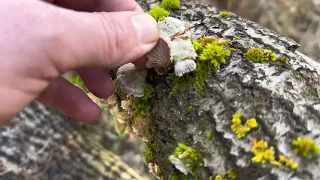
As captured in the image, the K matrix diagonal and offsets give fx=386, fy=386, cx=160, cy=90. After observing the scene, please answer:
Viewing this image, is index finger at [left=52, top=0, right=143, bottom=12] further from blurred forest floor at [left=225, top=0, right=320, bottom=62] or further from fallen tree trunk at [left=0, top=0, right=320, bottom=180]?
blurred forest floor at [left=225, top=0, right=320, bottom=62]

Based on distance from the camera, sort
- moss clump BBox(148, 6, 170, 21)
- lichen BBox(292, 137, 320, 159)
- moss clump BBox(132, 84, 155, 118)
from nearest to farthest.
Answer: lichen BBox(292, 137, 320, 159) < moss clump BBox(132, 84, 155, 118) < moss clump BBox(148, 6, 170, 21)

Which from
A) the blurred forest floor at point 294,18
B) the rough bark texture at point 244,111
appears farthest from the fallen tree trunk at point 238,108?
the blurred forest floor at point 294,18

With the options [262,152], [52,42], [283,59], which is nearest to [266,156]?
[262,152]

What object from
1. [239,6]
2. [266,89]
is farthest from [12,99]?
[239,6]

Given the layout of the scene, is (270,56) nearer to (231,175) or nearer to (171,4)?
(231,175)

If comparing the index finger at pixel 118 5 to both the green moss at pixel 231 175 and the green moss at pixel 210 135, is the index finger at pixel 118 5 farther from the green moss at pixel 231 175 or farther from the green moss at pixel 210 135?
the green moss at pixel 231 175

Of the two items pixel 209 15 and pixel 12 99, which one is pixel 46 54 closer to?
pixel 12 99

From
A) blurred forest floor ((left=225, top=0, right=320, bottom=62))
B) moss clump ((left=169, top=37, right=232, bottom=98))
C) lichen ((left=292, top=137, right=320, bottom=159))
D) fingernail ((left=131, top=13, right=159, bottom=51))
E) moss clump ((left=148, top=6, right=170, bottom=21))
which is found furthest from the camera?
blurred forest floor ((left=225, top=0, right=320, bottom=62))

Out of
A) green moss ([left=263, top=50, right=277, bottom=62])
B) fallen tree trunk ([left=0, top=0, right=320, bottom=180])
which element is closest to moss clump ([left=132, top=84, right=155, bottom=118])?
fallen tree trunk ([left=0, top=0, right=320, bottom=180])
